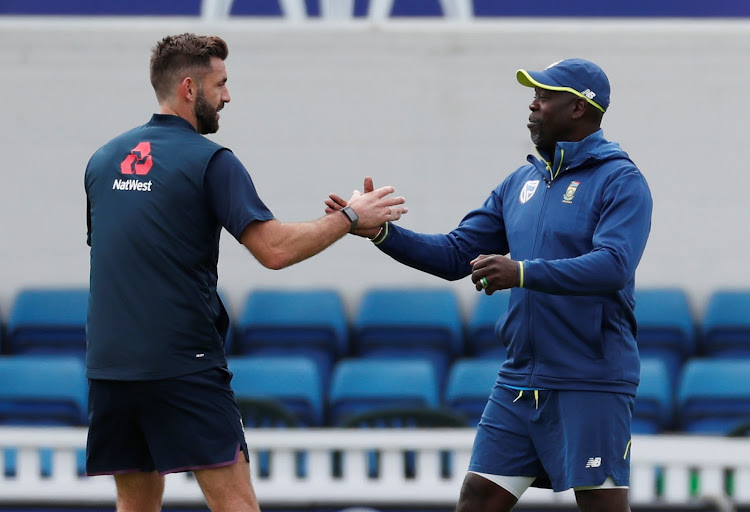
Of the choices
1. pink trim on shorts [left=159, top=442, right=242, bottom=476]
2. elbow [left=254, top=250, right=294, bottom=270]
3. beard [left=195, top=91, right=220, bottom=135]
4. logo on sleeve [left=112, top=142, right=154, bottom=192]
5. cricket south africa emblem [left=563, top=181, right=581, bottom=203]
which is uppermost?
beard [left=195, top=91, right=220, bottom=135]

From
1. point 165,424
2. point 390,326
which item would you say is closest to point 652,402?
point 390,326

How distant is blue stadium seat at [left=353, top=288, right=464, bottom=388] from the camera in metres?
7.90

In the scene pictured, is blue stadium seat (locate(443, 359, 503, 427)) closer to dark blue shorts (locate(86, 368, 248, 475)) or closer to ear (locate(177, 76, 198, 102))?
dark blue shorts (locate(86, 368, 248, 475))

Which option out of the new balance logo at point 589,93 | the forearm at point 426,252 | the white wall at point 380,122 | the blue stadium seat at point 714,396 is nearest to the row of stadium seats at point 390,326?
the white wall at point 380,122

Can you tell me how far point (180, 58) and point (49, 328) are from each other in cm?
457

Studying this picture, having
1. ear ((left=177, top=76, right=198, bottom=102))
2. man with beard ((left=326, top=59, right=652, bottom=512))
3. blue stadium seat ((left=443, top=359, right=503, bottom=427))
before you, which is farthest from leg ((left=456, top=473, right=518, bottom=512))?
blue stadium seat ((left=443, top=359, right=503, bottom=427))

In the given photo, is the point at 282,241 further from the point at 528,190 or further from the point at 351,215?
the point at 528,190

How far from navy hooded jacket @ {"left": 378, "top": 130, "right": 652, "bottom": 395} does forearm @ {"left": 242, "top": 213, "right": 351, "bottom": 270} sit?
2.15 ft

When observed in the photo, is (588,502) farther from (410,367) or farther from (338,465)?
(410,367)

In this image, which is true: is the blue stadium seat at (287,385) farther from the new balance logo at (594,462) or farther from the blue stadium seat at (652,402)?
the new balance logo at (594,462)

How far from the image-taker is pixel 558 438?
3914 mm

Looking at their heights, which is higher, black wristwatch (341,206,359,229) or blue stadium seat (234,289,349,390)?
black wristwatch (341,206,359,229)

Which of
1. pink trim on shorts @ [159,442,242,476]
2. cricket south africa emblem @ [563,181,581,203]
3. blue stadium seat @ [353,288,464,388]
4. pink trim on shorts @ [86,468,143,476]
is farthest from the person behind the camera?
blue stadium seat @ [353,288,464,388]

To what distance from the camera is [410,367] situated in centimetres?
700
